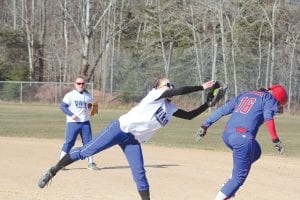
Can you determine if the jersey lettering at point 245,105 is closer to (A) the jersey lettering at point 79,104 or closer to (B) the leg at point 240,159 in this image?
(B) the leg at point 240,159

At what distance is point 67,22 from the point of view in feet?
209

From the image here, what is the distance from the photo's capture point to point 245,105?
7.75m

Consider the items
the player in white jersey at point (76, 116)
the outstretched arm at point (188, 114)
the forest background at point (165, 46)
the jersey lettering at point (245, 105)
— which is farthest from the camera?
the forest background at point (165, 46)

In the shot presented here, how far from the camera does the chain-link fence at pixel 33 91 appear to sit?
4712 centimetres

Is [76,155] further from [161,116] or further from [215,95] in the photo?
[215,95]

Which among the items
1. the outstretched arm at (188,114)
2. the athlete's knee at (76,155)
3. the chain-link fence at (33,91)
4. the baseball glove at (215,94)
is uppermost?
the baseball glove at (215,94)

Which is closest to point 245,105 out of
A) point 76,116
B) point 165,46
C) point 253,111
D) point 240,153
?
point 253,111

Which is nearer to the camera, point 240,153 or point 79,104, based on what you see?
point 240,153

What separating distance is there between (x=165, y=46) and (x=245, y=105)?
4523 centimetres

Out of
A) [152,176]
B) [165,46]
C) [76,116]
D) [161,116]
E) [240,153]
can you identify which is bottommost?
[152,176]

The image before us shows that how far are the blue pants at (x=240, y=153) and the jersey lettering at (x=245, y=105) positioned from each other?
0.98 ft

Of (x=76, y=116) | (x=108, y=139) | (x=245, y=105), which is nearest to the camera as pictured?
(x=108, y=139)

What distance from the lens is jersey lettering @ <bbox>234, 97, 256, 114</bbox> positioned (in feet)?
25.3

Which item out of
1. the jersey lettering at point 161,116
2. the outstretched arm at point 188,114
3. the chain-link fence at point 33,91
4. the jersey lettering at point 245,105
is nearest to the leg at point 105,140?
the jersey lettering at point 161,116
